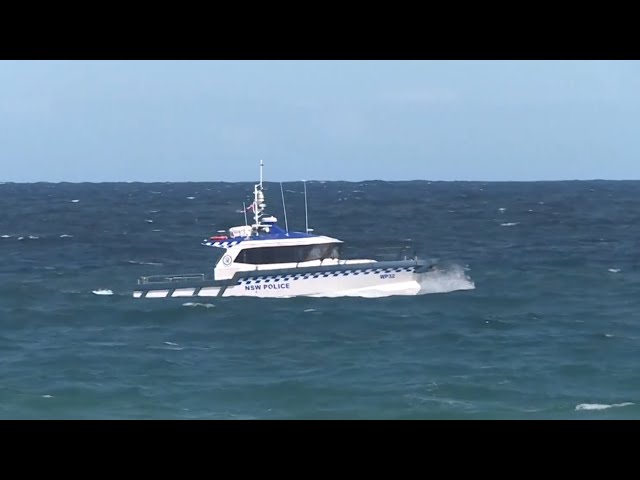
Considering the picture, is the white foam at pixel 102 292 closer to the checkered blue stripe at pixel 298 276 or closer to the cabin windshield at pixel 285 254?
the checkered blue stripe at pixel 298 276

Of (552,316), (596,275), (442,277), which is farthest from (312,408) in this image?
(596,275)

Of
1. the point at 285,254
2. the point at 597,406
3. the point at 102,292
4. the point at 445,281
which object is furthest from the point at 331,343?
the point at 102,292

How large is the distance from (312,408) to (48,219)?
258 ft

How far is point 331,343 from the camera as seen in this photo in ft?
97.8

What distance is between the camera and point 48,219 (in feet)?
311

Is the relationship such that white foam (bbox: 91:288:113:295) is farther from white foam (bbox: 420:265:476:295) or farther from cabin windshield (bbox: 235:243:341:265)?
white foam (bbox: 420:265:476:295)

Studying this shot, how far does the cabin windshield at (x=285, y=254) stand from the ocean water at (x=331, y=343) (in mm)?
1642

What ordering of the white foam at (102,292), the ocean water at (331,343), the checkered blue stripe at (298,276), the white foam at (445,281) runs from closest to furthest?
the ocean water at (331,343)
the checkered blue stripe at (298,276)
the white foam at (445,281)
the white foam at (102,292)

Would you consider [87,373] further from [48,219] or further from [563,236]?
[48,219]

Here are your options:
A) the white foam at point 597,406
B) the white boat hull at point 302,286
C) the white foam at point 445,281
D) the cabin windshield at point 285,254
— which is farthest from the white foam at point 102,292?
the white foam at point 597,406

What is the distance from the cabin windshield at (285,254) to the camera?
3544 centimetres

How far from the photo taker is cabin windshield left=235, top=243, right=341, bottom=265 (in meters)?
35.4

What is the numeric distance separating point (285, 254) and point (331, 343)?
676 centimetres

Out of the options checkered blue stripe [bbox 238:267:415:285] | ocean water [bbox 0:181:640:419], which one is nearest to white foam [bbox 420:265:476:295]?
ocean water [bbox 0:181:640:419]
